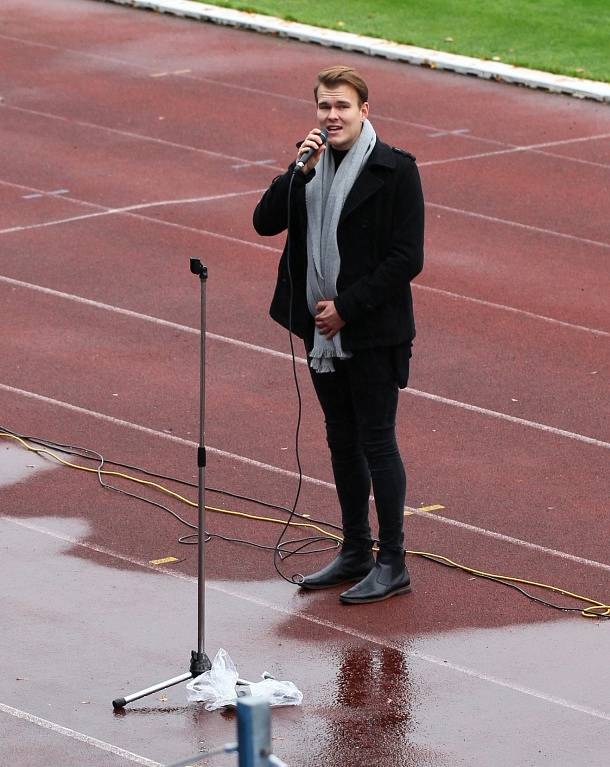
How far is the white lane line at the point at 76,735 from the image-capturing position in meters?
6.04

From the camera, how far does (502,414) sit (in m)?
9.97

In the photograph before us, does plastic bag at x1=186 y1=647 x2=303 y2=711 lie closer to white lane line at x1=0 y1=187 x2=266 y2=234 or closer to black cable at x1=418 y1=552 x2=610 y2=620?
black cable at x1=418 y1=552 x2=610 y2=620

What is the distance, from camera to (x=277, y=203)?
7.20 meters

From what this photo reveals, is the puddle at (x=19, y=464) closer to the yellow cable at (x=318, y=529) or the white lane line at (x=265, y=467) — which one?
the yellow cable at (x=318, y=529)

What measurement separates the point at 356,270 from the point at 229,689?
1.83m

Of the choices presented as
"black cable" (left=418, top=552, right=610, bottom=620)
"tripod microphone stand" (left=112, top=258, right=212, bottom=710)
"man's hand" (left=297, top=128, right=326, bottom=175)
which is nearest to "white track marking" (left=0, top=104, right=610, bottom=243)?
"black cable" (left=418, top=552, right=610, bottom=620)

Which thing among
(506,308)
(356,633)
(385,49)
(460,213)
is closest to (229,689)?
(356,633)

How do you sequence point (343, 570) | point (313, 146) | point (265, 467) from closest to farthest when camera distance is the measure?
point (313, 146) < point (343, 570) < point (265, 467)

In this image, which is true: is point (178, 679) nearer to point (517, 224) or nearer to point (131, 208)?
point (131, 208)

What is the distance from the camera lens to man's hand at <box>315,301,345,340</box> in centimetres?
711

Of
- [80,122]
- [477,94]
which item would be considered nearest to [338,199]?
[80,122]

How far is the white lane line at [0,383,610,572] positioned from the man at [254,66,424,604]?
891mm

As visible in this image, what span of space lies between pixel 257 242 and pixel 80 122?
433 cm

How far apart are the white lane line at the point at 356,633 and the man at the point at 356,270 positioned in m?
0.27
